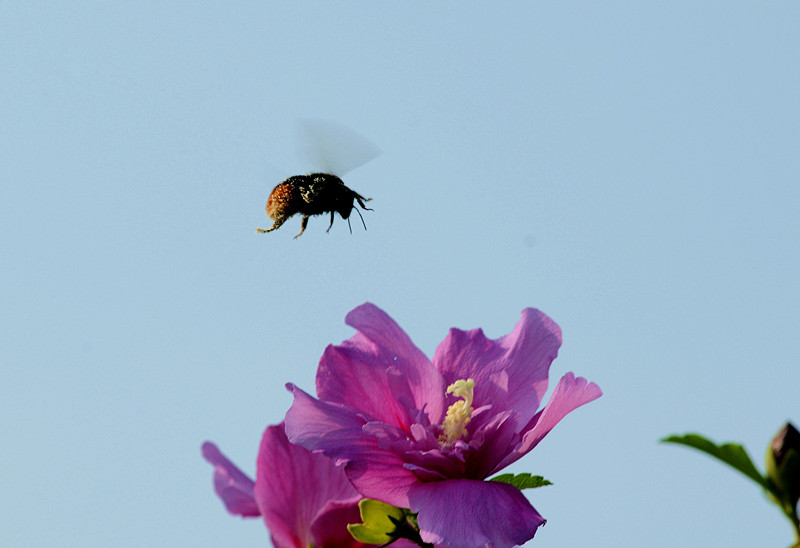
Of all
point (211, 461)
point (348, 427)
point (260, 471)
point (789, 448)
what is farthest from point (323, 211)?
point (789, 448)

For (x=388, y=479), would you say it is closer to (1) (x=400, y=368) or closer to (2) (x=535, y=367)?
(1) (x=400, y=368)

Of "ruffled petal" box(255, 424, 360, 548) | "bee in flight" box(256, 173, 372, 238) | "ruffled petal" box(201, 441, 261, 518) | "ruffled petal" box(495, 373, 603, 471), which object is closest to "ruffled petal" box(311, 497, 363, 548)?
"ruffled petal" box(255, 424, 360, 548)

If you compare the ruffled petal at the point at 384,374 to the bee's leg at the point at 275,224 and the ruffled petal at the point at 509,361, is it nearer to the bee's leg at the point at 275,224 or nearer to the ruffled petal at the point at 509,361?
the ruffled petal at the point at 509,361

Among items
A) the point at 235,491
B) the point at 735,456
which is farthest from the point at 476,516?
the point at 235,491

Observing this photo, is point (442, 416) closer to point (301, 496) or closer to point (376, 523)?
point (376, 523)

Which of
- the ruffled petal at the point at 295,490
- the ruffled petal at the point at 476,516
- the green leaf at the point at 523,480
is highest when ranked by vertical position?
the ruffled petal at the point at 295,490

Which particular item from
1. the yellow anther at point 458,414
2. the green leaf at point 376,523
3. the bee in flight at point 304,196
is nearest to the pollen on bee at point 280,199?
the bee in flight at point 304,196

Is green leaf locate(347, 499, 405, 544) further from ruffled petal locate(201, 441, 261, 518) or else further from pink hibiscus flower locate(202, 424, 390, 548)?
ruffled petal locate(201, 441, 261, 518)
